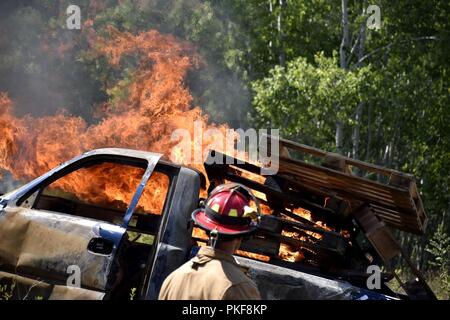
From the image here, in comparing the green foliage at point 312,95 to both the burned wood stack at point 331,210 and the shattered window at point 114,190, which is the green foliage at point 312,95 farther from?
the burned wood stack at point 331,210

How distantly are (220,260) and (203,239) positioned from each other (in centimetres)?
250

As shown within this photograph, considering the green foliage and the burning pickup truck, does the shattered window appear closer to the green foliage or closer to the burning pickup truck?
the burning pickup truck

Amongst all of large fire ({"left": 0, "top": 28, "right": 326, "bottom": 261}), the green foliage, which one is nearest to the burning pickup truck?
large fire ({"left": 0, "top": 28, "right": 326, "bottom": 261})

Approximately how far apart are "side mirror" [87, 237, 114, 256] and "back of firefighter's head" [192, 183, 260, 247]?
1.99 m

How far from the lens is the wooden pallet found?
5818 millimetres

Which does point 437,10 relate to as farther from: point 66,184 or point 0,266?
point 0,266

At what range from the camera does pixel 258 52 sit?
23.0 m

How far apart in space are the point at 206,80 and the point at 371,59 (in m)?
5.13

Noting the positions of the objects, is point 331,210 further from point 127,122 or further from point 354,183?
point 127,122

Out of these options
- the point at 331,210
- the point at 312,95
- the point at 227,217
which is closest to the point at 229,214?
the point at 227,217

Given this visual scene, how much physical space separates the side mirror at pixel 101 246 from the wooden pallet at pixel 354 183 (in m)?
1.58

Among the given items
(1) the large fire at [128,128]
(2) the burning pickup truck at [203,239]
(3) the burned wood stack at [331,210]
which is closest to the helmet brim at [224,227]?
(2) the burning pickup truck at [203,239]

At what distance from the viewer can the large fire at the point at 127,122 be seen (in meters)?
14.1
